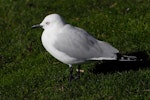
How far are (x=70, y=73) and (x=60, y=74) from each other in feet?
1.65

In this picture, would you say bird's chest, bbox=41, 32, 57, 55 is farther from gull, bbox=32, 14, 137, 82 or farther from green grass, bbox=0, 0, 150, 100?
green grass, bbox=0, 0, 150, 100

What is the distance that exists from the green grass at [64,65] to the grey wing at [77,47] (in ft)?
1.74

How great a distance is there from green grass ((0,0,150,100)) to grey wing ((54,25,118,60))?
20.8 inches

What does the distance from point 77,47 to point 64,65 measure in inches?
57.3

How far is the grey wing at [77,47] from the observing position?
8.00 m

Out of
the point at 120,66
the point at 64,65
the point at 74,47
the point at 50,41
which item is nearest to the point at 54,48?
the point at 50,41

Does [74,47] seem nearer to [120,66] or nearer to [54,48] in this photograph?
[54,48]

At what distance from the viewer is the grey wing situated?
800 cm

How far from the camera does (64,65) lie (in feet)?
31.0

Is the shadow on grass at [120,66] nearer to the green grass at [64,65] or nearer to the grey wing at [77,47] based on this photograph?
the green grass at [64,65]

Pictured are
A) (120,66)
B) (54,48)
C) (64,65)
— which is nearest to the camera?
(54,48)

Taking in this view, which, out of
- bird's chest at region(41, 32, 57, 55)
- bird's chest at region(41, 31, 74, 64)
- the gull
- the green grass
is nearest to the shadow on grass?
the green grass

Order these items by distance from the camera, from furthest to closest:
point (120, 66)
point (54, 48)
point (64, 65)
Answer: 1. point (64, 65)
2. point (120, 66)
3. point (54, 48)

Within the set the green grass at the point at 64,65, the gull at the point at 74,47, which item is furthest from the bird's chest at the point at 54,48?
the green grass at the point at 64,65
